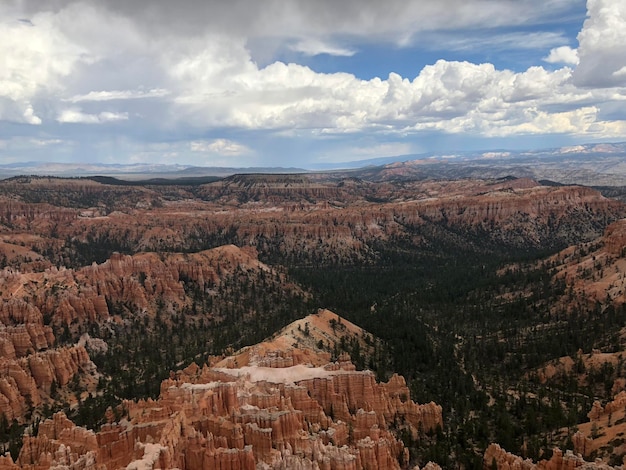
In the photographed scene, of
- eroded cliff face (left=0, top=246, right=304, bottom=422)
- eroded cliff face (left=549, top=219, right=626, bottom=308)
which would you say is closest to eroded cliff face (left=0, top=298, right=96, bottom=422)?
eroded cliff face (left=0, top=246, right=304, bottom=422)

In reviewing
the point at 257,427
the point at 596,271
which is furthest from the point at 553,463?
the point at 596,271

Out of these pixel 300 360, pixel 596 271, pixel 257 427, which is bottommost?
pixel 596 271

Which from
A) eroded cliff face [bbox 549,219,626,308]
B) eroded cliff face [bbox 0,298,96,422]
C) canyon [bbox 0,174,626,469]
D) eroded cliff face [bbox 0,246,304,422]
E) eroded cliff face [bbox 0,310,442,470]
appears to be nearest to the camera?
eroded cliff face [bbox 0,310,442,470]

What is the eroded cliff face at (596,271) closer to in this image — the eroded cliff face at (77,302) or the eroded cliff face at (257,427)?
the eroded cliff face at (257,427)

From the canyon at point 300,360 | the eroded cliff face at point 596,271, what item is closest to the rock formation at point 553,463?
the canyon at point 300,360

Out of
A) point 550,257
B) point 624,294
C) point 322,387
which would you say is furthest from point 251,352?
point 550,257

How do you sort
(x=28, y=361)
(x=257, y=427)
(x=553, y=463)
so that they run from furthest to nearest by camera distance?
1. (x=28, y=361)
2. (x=553, y=463)
3. (x=257, y=427)

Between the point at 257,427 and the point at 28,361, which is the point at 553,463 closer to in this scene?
the point at 257,427

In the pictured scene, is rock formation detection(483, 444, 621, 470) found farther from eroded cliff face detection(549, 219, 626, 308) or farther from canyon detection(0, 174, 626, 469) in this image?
eroded cliff face detection(549, 219, 626, 308)

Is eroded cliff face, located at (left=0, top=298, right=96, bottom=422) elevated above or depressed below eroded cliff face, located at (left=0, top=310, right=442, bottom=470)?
below
